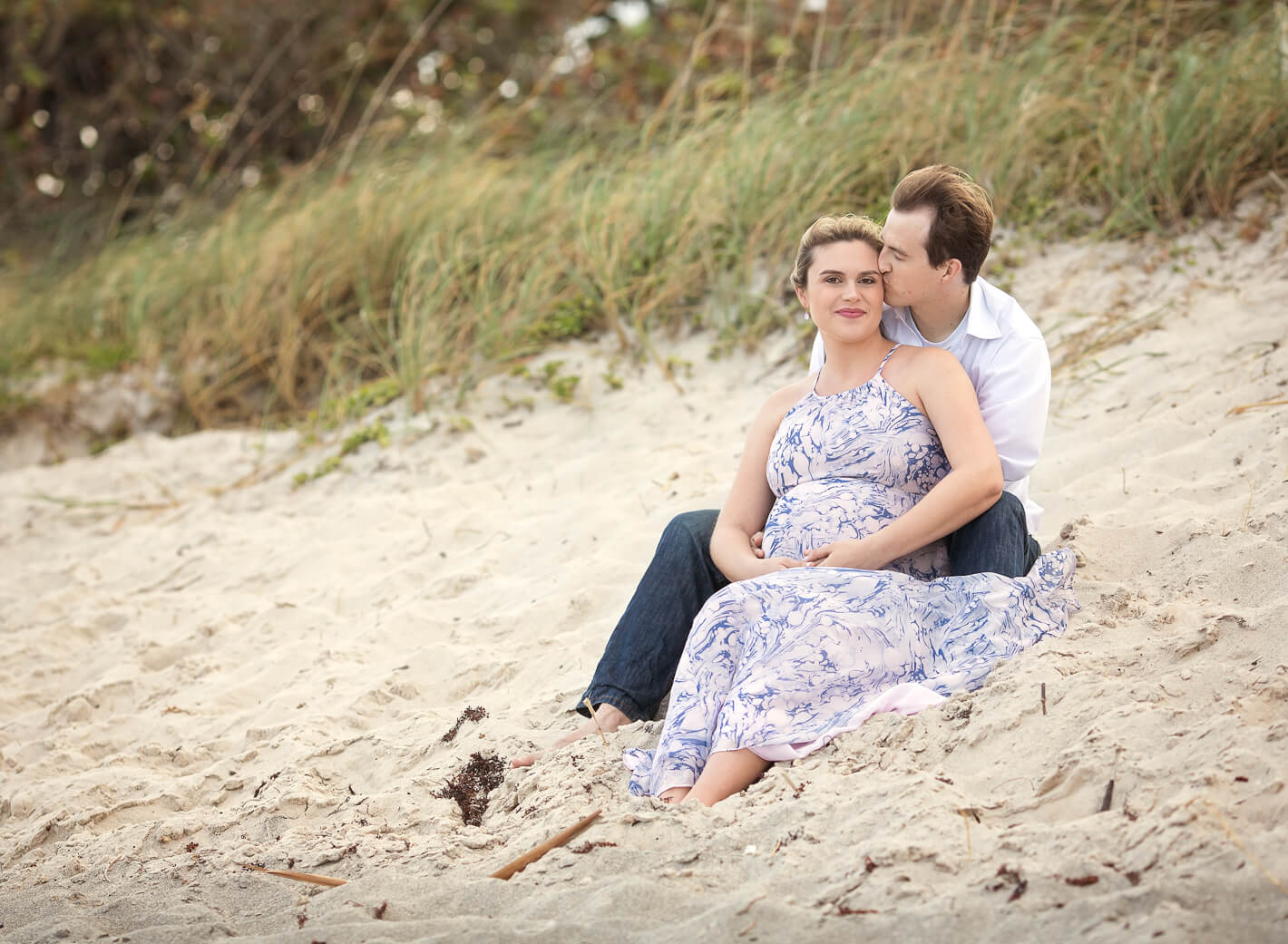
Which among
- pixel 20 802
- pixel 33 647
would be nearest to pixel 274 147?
pixel 33 647

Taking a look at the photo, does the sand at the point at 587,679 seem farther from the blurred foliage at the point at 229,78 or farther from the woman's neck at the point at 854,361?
the blurred foliage at the point at 229,78

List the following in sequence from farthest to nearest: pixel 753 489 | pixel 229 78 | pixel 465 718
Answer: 1. pixel 229 78
2. pixel 465 718
3. pixel 753 489

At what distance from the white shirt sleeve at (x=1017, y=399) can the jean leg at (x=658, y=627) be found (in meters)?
0.77

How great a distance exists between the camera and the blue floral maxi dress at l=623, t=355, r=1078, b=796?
96.7 inches

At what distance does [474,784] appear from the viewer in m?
2.74

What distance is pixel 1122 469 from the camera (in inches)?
138

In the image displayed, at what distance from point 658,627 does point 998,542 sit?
2.81 ft

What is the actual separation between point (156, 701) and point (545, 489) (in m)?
1.69

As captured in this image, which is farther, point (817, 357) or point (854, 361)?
point (817, 357)

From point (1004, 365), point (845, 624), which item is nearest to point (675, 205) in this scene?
point (1004, 365)

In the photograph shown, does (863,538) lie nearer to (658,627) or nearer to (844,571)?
(844,571)

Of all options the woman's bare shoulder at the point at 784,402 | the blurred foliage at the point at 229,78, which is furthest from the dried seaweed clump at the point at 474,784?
the blurred foliage at the point at 229,78

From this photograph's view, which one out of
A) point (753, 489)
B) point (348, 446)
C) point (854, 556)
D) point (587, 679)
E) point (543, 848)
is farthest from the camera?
point (348, 446)

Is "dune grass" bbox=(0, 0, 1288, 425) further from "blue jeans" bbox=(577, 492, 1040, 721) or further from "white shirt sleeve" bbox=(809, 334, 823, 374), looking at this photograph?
"blue jeans" bbox=(577, 492, 1040, 721)
